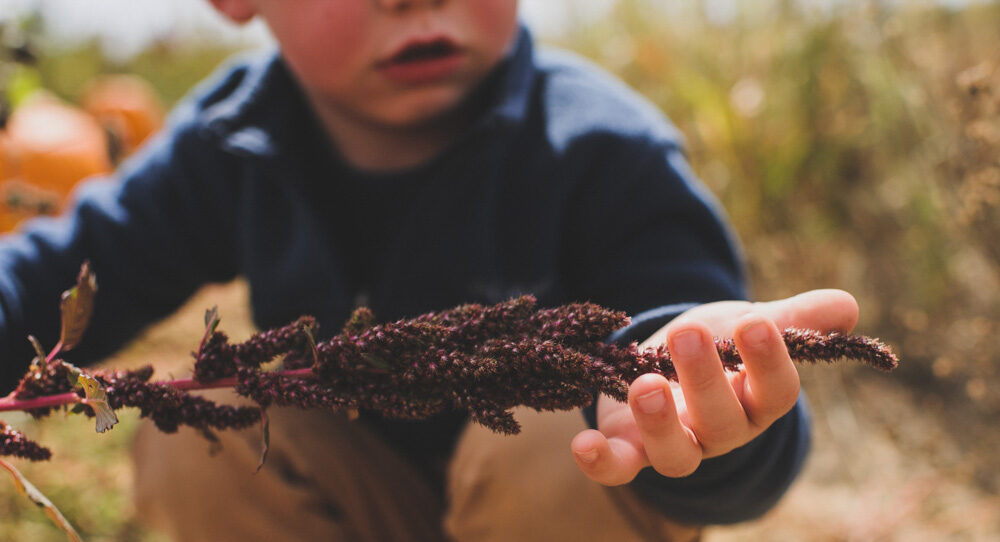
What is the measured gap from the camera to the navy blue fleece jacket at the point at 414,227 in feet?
4.49

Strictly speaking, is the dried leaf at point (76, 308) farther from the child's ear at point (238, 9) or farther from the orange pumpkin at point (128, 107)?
the orange pumpkin at point (128, 107)

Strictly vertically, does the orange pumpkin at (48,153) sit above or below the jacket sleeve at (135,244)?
below

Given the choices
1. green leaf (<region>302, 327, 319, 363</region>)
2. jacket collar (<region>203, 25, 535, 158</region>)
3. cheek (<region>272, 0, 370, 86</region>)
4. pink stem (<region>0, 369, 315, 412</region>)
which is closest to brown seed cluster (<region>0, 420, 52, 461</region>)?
pink stem (<region>0, 369, 315, 412</region>)

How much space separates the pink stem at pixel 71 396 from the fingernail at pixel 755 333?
45cm

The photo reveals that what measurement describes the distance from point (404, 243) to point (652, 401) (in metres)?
0.90

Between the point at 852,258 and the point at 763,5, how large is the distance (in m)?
0.93

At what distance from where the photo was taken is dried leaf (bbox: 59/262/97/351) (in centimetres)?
83

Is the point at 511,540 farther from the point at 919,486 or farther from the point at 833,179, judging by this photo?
the point at 833,179

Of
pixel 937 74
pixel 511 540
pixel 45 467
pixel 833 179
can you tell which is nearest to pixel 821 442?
pixel 833 179

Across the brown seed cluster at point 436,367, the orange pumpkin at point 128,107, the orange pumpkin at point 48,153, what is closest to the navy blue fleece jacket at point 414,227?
the brown seed cluster at point 436,367

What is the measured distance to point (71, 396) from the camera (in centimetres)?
79

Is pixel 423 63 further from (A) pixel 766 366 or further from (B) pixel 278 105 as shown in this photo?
(A) pixel 766 366

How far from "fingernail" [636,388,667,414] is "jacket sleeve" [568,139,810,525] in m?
0.32

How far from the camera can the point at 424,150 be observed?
164 centimetres
